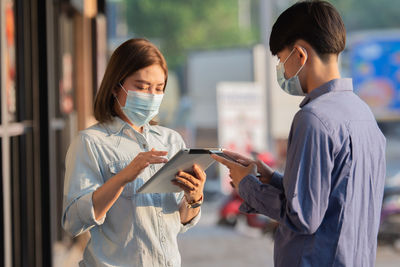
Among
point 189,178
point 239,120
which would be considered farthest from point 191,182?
point 239,120

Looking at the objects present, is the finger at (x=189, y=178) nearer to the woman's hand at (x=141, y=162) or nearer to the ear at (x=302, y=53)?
the woman's hand at (x=141, y=162)

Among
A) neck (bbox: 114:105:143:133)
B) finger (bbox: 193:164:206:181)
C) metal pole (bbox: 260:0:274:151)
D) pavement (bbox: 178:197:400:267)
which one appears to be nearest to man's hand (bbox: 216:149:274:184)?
finger (bbox: 193:164:206:181)

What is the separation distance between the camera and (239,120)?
12.0m

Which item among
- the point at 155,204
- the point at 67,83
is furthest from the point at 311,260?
the point at 67,83

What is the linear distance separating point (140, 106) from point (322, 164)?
68 cm

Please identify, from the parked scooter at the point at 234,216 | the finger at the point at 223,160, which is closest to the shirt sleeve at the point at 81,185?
the finger at the point at 223,160

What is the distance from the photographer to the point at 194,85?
17906 mm

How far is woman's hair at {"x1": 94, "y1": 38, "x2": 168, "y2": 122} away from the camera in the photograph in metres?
2.19

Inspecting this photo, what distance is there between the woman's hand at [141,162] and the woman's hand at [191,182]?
14 centimetres

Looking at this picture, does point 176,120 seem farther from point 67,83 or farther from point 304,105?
point 304,105

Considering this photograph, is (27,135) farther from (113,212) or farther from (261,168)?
(261,168)

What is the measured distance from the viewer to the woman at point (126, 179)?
2078 mm

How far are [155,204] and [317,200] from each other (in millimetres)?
586

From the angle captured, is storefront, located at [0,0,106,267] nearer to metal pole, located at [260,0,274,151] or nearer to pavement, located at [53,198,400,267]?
pavement, located at [53,198,400,267]
